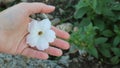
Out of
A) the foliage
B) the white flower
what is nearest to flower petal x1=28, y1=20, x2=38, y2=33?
the white flower

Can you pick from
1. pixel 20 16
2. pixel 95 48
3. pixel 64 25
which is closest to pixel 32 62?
pixel 64 25

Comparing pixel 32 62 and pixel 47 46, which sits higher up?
pixel 47 46

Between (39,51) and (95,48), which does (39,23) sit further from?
(95,48)

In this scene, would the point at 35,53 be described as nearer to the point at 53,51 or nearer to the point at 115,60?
the point at 53,51

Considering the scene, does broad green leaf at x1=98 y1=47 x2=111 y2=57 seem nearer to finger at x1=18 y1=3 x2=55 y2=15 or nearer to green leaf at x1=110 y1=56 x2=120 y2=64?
green leaf at x1=110 y1=56 x2=120 y2=64

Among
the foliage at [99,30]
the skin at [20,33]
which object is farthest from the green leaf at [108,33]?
the skin at [20,33]

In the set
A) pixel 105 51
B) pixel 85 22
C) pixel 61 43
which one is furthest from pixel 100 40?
pixel 61 43
